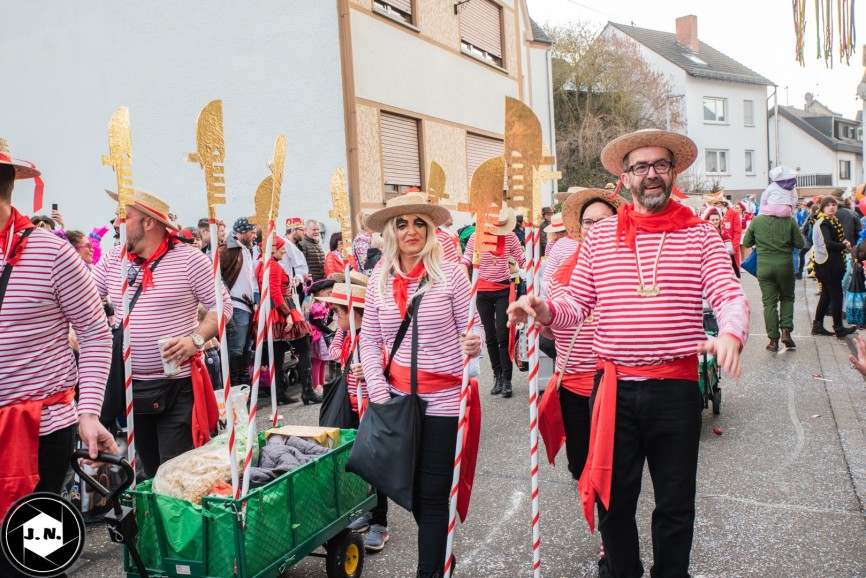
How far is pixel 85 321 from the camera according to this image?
9.91 feet

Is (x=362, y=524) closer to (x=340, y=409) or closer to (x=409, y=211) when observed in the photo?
(x=340, y=409)

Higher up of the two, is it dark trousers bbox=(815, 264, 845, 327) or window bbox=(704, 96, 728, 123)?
window bbox=(704, 96, 728, 123)

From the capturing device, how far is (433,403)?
3639 mm

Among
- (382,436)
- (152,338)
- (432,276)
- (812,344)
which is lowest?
(812,344)

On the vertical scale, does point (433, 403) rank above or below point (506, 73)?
below

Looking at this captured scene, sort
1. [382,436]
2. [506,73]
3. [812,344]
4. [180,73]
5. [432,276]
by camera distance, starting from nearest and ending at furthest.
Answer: [382,436] < [432,276] < [812,344] < [180,73] < [506,73]

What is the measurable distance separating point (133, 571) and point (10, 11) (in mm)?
14840

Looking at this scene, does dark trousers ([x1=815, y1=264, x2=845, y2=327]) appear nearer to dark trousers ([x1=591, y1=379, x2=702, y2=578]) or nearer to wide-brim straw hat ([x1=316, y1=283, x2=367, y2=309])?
wide-brim straw hat ([x1=316, y1=283, x2=367, y2=309])

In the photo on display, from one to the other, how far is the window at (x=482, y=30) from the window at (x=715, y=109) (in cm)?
2465

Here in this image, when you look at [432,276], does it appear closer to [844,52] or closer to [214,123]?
[214,123]

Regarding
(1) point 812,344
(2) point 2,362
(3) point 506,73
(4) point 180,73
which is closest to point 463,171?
(3) point 506,73

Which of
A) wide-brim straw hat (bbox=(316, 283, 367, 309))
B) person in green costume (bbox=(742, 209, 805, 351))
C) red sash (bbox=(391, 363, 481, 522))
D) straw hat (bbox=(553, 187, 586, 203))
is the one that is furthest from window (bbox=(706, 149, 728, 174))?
red sash (bbox=(391, 363, 481, 522))

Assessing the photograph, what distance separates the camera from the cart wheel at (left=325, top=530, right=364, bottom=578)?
12.8 feet

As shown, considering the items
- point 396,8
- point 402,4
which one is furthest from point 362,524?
point 402,4
